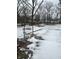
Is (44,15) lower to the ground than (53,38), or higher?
higher

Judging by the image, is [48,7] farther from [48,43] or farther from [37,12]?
[48,43]

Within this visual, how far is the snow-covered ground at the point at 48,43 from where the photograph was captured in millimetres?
1596

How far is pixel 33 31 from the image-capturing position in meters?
1.64

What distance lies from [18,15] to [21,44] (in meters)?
0.31

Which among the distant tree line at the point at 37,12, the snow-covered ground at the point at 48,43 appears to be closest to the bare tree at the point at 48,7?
the distant tree line at the point at 37,12

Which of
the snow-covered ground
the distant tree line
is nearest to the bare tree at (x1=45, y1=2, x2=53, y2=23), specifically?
the distant tree line

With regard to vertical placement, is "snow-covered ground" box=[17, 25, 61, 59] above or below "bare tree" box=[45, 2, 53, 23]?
below

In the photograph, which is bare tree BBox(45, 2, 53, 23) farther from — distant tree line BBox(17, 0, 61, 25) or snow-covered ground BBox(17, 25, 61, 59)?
snow-covered ground BBox(17, 25, 61, 59)

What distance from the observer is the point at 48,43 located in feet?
5.31

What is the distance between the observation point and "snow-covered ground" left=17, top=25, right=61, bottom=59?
1.60m
